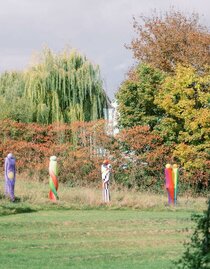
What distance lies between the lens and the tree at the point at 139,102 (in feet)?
105

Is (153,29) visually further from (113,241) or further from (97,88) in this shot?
(113,241)

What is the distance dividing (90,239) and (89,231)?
1.21 metres

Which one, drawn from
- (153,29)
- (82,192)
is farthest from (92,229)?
(153,29)

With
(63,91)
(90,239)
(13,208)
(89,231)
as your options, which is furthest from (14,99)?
(90,239)

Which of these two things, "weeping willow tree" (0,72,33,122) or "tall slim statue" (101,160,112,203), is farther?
"weeping willow tree" (0,72,33,122)

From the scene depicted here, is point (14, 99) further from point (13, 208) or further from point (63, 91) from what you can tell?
point (13, 208)

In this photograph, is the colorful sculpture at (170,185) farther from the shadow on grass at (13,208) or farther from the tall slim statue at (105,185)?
the shadow on grass at (13,208)

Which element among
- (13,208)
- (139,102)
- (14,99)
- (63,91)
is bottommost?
(13,208)

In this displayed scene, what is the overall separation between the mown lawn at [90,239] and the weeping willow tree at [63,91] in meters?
14.0

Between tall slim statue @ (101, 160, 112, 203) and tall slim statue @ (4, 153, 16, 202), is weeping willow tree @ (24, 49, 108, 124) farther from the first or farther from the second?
tall slim statue @ (4, 153, 16, 202)

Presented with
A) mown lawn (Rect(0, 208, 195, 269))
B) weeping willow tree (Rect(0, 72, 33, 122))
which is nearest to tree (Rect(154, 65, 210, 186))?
weeping willow tree (Rect(0, 72, 33, 122))

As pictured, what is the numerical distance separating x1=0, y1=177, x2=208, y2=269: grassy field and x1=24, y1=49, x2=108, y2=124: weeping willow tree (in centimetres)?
955

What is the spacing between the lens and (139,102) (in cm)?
3222

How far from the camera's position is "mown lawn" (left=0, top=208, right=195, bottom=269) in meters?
11.9
